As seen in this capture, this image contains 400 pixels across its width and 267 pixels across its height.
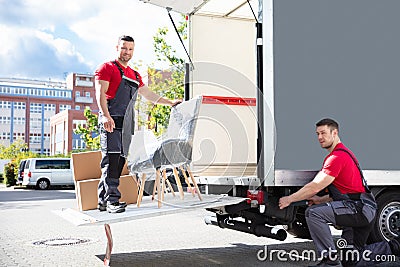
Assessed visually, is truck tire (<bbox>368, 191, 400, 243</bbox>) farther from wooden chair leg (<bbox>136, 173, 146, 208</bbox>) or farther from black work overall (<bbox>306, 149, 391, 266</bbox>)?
wooden chair leg (<bbox>136, 173, 146, 208</bbox>)

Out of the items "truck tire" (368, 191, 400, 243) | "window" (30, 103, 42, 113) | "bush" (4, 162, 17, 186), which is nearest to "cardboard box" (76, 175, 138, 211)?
"truck tire" (368, 191, 400, 243)

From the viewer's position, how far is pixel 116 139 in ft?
18.6

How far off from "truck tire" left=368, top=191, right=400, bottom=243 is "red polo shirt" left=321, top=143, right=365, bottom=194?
0.68m

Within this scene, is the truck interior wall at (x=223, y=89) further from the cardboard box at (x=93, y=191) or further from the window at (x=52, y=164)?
the window at (x=52, y=164)

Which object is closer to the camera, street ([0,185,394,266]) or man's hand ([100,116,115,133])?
man's hand ([100,116,115,133])

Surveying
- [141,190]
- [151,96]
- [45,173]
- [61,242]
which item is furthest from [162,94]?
[45,173]

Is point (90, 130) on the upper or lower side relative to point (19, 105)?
lower

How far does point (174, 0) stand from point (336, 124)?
2641 millimetres

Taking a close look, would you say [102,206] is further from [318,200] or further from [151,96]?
[318,200]

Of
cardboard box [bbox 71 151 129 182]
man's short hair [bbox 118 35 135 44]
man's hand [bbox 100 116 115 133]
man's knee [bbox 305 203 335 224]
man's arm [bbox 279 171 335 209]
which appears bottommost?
man's knee [bbox 305 203 335 224]

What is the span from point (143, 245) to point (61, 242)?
1305 millimetres

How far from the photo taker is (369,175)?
19.4ft

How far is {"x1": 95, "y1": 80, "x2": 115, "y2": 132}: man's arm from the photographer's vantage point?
5559 millimetres

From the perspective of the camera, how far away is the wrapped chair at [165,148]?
5441 mm
